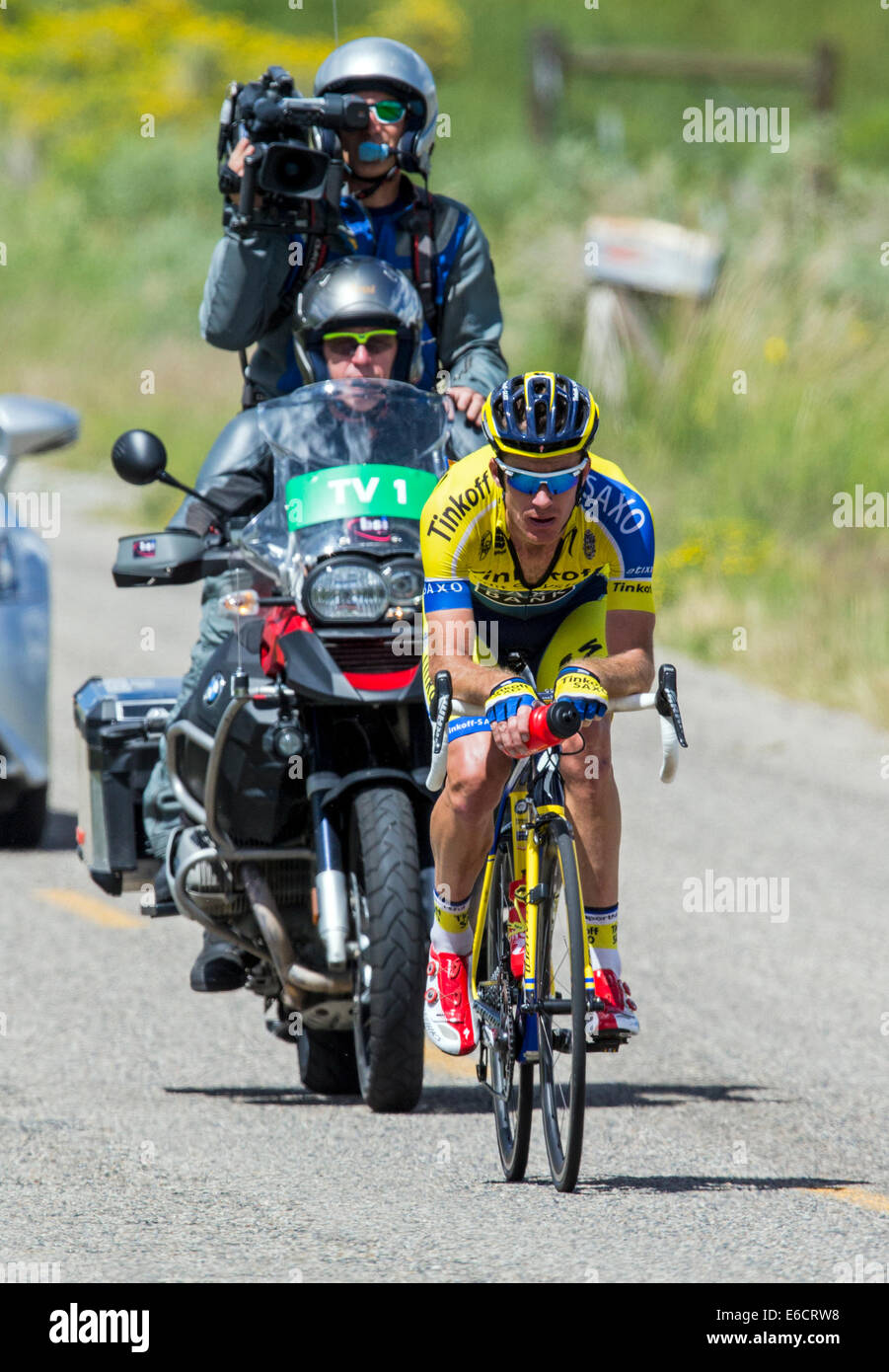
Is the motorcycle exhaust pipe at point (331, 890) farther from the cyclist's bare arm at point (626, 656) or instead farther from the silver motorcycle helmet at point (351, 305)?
the silver motorcycle helmet at point (351, 305)

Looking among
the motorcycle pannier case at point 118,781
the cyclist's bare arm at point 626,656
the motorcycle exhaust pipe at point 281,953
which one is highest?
the cyclist's bare arm at point 626,656

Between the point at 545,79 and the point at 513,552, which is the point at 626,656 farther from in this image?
the point at 545,79

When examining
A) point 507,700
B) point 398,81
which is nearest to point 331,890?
point 507,700

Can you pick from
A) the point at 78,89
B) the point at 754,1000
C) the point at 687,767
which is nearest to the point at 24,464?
the point at 687,767

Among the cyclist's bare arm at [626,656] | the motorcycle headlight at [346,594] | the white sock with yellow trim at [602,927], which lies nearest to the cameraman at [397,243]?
the motorcycle headlight at [346,594]

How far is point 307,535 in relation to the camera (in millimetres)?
6539

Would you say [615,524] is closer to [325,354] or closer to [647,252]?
[325,354]

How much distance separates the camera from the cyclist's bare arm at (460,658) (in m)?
5.76

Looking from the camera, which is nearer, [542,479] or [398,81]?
[542,479]

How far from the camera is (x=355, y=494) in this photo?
6551 millimetres

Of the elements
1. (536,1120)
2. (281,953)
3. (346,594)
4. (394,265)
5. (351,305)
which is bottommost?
(536,1120)

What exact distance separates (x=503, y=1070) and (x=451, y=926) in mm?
404

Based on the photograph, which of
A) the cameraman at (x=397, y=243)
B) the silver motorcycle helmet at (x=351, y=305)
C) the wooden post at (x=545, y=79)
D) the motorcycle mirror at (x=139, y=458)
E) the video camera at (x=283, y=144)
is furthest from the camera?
the wooden post at (x=545, y=79)

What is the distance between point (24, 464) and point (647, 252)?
7.84m
